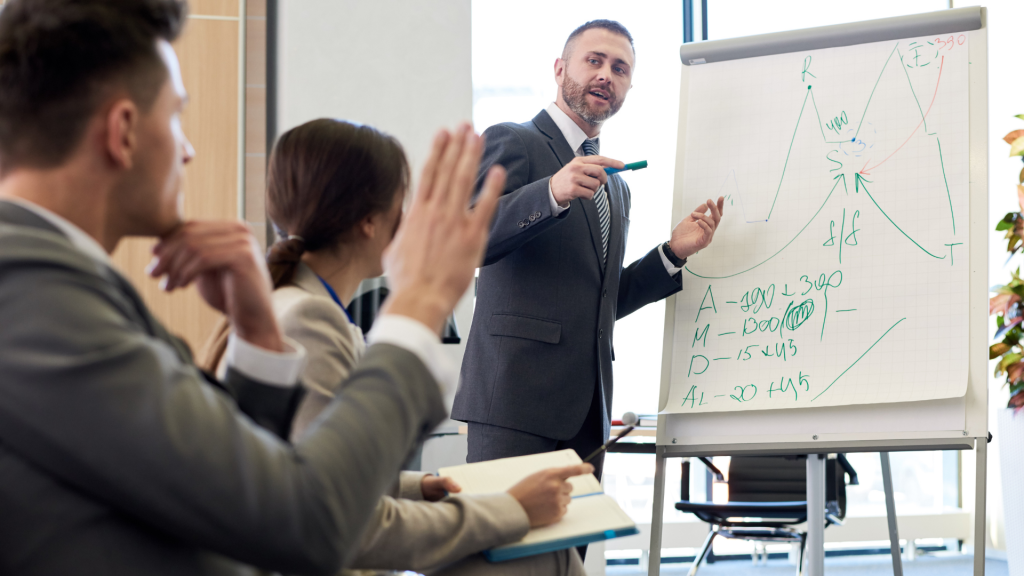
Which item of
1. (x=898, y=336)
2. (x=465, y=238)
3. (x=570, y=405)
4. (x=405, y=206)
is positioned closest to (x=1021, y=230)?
(x=898, y=336)

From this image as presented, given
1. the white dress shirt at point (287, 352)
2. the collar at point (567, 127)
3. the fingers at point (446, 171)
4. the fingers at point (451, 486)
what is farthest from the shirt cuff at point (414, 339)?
the collar at point (567, 127)

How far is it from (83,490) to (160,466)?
0.21 ft

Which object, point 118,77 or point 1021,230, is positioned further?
point 1021,230

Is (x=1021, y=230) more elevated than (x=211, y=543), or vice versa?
(x=1021, y=230)

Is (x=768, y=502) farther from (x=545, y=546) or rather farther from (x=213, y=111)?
(x=213, y=111)

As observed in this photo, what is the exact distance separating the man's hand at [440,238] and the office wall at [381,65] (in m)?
2.58

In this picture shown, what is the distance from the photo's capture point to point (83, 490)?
1.60 ft

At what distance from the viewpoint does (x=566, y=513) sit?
126 centimetres

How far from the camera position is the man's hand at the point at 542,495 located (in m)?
1.18

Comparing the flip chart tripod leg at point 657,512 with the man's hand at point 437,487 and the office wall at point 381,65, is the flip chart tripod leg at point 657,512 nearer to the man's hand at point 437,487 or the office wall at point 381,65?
the man's hand at point 437,487

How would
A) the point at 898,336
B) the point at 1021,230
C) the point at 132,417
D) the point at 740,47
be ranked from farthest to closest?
the point at 1021,230, the point at 740,47, the point at 898,336, the point at 132,417

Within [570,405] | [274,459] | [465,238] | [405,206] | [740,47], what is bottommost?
[570,405]

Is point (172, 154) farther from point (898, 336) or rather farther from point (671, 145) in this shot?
point (671, 145)

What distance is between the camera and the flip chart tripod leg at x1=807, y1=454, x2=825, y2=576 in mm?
1914
